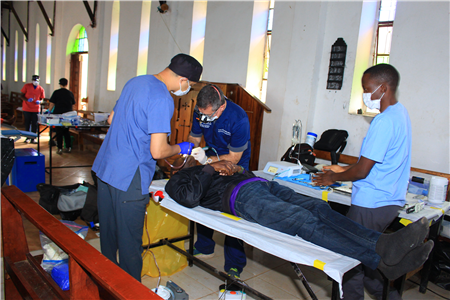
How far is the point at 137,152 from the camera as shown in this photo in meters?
1.74

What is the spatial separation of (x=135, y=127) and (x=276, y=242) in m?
0.94

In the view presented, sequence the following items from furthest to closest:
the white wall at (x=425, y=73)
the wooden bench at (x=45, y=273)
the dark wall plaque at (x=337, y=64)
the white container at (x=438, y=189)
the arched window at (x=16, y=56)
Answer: the arched window at (x=16, y=56) → the dark wall plaque at (x=337, y=64) → the white wall at (x=425, y=73) → the white container at (x=438, y=189) → the wooden bench at (x=45, y=273)

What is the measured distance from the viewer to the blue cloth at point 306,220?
163cm

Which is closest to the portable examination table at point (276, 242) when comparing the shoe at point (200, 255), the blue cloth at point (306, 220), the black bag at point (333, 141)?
the blue cloth at point (306, 220)

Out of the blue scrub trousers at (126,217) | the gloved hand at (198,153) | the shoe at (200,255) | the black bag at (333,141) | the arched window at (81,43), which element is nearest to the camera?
the blue scrub trousers at (126,217)

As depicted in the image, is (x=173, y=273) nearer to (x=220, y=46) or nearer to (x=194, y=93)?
(x=194, y=93)

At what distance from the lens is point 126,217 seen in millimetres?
1765

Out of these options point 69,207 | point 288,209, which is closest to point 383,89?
point 288,209

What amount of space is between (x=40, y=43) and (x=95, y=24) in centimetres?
500

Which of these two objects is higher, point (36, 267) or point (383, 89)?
point (383, 89)

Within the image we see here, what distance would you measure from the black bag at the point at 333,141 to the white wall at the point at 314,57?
16 cm

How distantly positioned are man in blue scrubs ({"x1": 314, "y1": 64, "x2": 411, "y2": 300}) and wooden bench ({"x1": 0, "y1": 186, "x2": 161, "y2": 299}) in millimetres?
1313

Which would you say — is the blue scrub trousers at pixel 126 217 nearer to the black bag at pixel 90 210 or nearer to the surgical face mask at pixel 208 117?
the surgical face mask at pixel 208 117

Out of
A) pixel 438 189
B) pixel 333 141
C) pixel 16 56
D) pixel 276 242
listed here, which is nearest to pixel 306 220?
pixel 276 242
